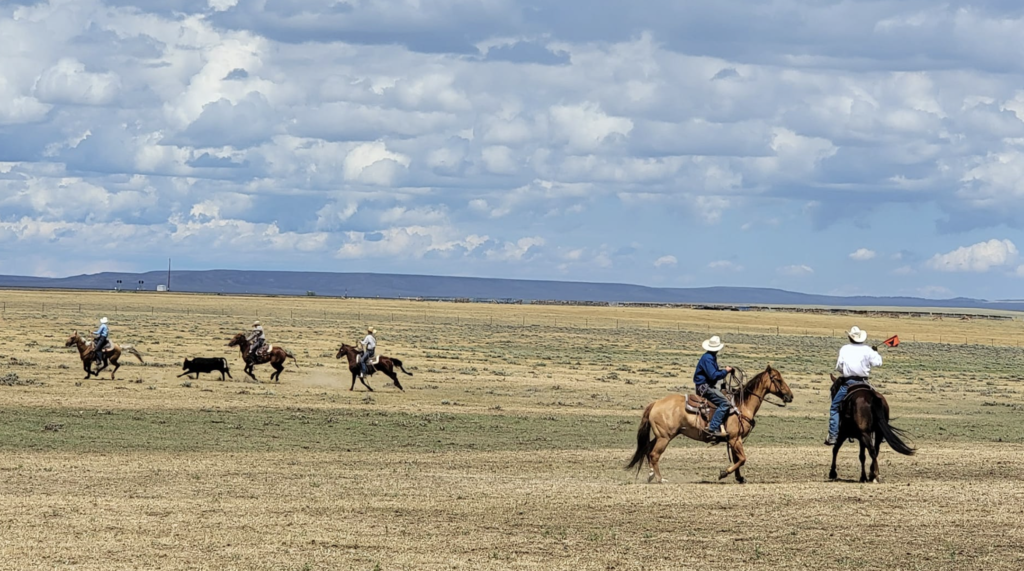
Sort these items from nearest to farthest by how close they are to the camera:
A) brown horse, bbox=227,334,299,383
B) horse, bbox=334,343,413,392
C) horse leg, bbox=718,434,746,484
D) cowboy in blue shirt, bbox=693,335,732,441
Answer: horse leg, bbox=718,434,746,484 < cowboy in blue shirt, bbox=693,335,732,441 < horse, bbox=334,343,413,392 < brown horse, bbox=227,334,299,383

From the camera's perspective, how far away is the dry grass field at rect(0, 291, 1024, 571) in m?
12.3

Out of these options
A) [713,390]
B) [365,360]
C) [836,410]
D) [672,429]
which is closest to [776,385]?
[836,410]

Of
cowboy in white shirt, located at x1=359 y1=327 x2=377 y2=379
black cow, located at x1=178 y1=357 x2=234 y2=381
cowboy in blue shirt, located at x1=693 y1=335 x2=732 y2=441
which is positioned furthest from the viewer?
black cow, located at x1=178 y1=357 x2=234 y2=381

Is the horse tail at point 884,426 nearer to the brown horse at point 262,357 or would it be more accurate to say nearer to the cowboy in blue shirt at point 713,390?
the cowboy in blue shirt at point 713,390

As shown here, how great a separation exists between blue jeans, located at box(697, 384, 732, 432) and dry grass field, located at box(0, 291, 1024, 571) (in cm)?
82

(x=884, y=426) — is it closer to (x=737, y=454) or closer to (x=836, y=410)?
(x=836, y=410)

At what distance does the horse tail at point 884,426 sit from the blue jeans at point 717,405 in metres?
2.12

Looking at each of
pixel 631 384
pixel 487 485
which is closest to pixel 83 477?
pixel 487 485

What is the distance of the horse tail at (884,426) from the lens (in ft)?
57.2

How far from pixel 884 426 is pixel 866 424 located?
0.80 feet

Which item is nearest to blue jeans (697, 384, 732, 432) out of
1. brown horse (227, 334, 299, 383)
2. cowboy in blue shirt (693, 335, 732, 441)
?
cowboy in blue shirt (693, 335, 732, 441)

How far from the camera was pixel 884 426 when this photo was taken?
1759 centimetres

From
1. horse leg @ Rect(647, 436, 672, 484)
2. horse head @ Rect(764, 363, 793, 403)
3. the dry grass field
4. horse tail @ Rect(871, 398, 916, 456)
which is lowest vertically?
the dry grass field

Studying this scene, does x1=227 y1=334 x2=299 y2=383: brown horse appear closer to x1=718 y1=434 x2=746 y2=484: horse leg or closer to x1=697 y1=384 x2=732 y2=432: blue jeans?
x1=697 y1=384 x2=732 y2=432: blue jeans
